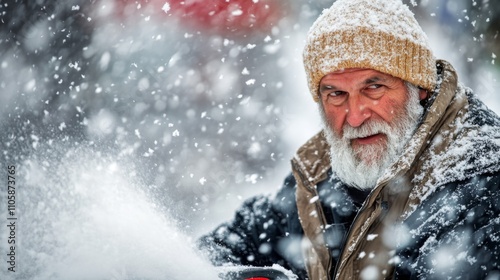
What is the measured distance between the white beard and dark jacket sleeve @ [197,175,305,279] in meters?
0.46

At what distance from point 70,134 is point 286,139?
3137mm

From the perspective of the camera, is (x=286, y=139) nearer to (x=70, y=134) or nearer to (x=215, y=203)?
(x=215, y=203)

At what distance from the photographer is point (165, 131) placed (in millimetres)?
7273

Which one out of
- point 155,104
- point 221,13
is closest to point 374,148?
point 221,13

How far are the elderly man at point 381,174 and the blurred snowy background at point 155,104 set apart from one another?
71 centimetres

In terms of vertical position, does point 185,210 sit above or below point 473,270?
above

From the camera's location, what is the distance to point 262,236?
2.73 metres

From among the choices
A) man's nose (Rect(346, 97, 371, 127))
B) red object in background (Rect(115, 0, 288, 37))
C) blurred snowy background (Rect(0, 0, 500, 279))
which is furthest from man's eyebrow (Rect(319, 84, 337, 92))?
red object in background (Rect(115, 0, 288, 37))

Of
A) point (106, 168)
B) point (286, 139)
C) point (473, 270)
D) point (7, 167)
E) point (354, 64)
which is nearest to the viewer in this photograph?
point (473, 270)

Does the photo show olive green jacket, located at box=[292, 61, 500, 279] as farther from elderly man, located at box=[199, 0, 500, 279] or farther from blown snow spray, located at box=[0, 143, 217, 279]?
blown snow spray, located at box=[0, 143, 217, 279]

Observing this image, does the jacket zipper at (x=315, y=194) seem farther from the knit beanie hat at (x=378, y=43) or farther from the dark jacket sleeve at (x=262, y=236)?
the knit beanie hat at (x=378, y=43)

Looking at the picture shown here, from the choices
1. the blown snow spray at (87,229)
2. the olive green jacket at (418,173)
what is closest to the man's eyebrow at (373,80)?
the olive green jacket at (418,173)

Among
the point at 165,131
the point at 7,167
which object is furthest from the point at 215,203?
the point at 7,167

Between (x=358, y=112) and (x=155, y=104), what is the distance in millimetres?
5564
